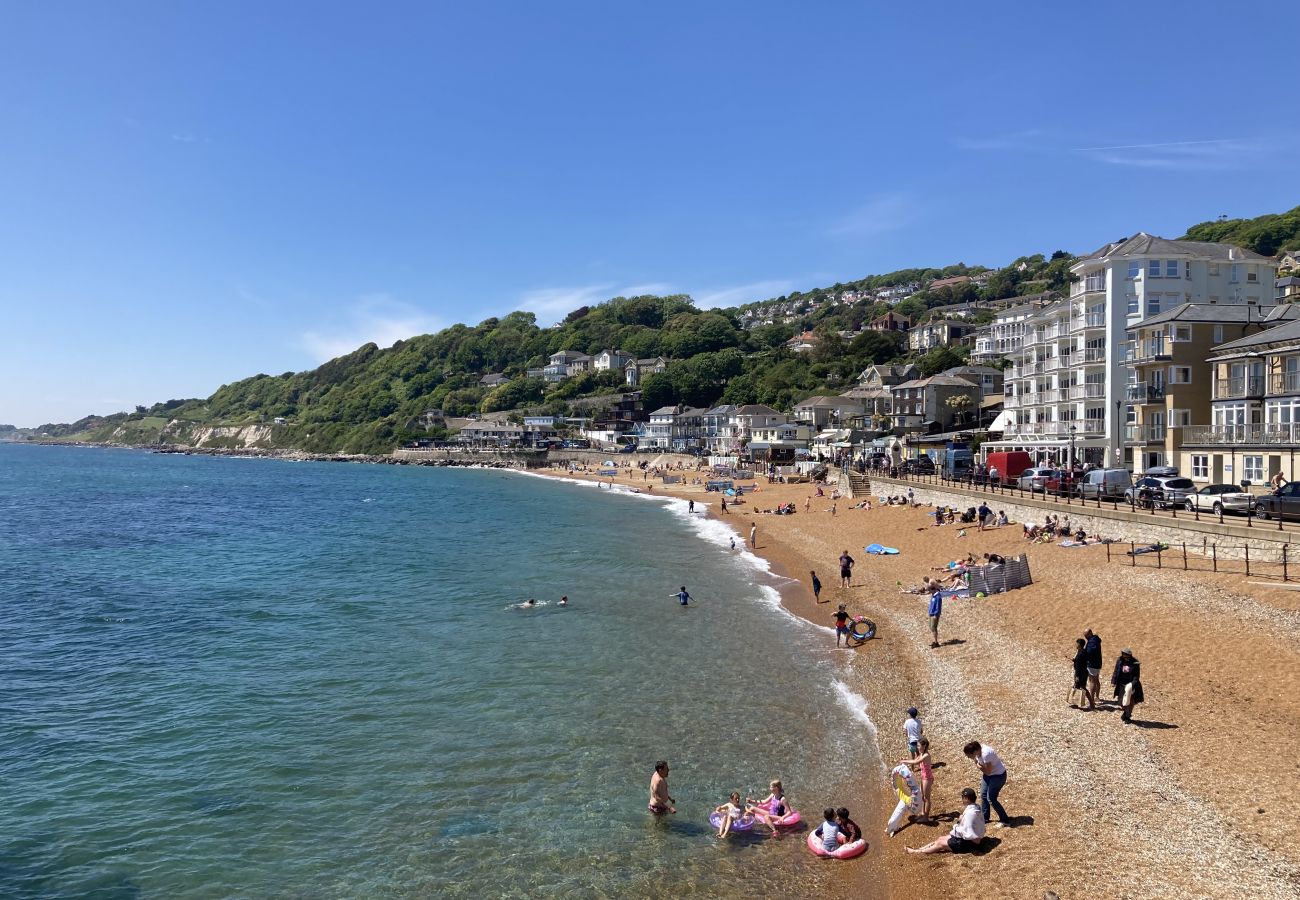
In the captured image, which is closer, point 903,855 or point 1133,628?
point 903,855

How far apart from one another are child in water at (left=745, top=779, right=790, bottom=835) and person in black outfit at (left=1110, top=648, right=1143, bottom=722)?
662cm

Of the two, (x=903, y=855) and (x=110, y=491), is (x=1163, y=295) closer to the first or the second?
(x=903, y=855)

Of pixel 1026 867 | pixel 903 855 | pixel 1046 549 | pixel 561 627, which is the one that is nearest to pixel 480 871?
pixel 903 855

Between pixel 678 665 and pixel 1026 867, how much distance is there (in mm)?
10674

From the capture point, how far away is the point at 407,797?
12.9 m

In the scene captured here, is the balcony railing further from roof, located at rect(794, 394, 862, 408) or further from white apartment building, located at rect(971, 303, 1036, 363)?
roof, located at rect(794, 394, 862, 408)

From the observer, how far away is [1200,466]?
33.4 m

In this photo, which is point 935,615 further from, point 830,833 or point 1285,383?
point 1285,383

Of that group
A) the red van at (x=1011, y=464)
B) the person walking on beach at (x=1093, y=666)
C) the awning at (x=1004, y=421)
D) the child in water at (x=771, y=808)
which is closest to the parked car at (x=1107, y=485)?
the red van at (x=1011, y=464)

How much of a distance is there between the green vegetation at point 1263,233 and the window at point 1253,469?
103 m

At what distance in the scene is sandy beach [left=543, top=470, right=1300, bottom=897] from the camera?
9695 millimetres

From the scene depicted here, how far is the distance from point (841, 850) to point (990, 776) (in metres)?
2.38

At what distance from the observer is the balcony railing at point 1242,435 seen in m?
28.6

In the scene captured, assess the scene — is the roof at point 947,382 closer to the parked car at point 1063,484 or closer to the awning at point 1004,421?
the awning at point 1004,421
